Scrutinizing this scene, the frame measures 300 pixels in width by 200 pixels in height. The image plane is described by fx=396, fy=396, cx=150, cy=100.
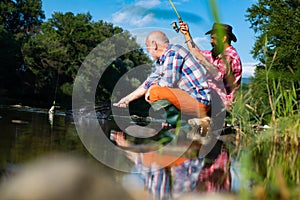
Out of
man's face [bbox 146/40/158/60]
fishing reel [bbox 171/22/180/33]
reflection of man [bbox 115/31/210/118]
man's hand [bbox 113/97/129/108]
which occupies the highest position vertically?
fishing reel [bbox 171/22/180/33]

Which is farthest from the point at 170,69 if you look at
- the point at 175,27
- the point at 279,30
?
the point at 279,30

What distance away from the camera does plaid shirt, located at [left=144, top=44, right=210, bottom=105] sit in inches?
160

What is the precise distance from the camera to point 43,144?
92.4 inches

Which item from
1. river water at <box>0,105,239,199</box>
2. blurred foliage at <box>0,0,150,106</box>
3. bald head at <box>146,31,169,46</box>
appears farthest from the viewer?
Answer: blurred foliage at <box>0,0,150,106</box>

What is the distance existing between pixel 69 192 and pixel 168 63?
3.15m

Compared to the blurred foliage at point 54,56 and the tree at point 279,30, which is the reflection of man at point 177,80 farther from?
the blurred foliage at point 54,56

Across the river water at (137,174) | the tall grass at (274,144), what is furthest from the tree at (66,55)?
the river water at (137,174)

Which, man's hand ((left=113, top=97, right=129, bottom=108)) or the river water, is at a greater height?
man's hand ((left=113, top=97, right=129, bottom=108))

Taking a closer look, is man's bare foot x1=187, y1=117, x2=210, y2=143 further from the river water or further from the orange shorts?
the river water

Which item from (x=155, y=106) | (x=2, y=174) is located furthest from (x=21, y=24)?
(x=2, y=174)

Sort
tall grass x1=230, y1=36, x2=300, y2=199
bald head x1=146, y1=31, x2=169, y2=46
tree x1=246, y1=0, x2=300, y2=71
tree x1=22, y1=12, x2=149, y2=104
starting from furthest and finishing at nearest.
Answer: tree x1=22, y1=12, x2=149, y2=104, tree x1=246, y1=0, x2=300, y2=71, bald head x1=146, y1=31, x2=169, y2=46, tall grass x1=230, y1=36, x2=300, y2=199

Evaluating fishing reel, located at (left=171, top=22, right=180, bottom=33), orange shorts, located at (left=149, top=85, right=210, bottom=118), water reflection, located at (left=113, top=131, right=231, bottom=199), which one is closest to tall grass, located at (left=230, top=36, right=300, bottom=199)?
water reflection, located at (left=113, top=131, right=231, bottom=199)

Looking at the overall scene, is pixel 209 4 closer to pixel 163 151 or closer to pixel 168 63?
pixel 163 151

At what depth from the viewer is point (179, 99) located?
4.03m
